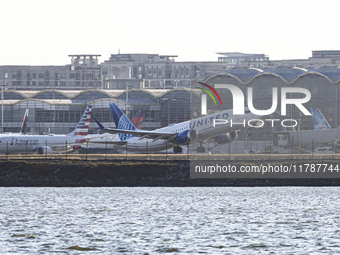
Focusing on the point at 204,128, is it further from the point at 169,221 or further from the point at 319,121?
the point at 169,221

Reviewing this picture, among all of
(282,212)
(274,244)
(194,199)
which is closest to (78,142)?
(194,199)

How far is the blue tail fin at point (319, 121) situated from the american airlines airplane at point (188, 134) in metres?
44.9

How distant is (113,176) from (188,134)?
70.7 ft

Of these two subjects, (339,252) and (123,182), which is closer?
(339,252)

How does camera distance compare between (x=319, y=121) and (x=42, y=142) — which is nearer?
(x=42, y=142)

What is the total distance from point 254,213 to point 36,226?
18.3m

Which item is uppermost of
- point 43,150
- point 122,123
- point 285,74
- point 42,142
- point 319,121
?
point 285,74

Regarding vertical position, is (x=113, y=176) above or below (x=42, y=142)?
below

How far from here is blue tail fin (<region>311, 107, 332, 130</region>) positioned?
6644 inches

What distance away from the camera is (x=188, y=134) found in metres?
121

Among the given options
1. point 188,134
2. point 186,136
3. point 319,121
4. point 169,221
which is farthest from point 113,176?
point 319,121

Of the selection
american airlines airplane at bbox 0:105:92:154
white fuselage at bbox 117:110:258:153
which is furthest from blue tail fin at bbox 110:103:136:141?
white fuselage at bbox 117:110:258:153

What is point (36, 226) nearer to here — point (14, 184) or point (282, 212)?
point (282, 212)

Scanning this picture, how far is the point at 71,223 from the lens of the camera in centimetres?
6312
